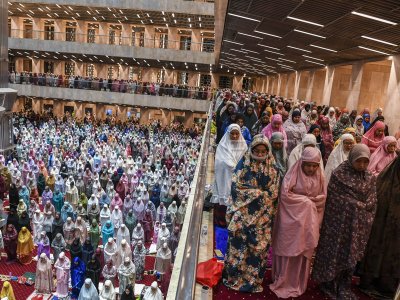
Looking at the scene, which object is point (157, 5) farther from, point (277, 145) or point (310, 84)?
point (277, 145)

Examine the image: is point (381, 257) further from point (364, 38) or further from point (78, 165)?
point (78, 165)

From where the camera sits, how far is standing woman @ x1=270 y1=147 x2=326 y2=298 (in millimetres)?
3865

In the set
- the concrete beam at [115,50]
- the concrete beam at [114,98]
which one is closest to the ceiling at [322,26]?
the concrete beam at [114,98]

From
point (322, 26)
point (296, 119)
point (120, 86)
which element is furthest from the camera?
point (120, 86)

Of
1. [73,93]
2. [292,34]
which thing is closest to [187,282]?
[292,34]

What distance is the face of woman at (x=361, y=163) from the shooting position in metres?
3.68

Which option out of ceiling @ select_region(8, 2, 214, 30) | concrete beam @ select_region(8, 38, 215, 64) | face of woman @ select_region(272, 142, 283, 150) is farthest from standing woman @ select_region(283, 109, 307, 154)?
concrete beam @ select_region(8, 38, 215, 64)

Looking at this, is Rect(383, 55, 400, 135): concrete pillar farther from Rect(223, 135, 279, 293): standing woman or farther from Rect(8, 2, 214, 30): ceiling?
Rect(8, 2, 214, 30): ceiling

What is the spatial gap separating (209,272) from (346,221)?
1.42 m

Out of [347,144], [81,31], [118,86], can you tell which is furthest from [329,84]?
[81,31]

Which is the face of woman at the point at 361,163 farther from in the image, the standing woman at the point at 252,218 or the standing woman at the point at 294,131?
the standing woman at the point at 294,131

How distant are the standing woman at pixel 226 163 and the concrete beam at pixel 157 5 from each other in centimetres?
1966

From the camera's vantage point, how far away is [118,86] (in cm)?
2681

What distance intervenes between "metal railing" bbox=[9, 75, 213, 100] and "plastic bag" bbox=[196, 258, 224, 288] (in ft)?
72.1
